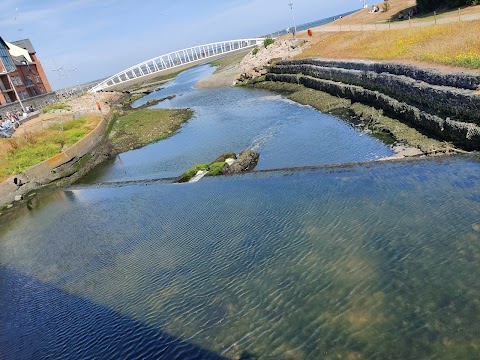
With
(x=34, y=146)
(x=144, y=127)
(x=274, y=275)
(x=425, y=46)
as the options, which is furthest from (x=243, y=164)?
(x=144, y=127)

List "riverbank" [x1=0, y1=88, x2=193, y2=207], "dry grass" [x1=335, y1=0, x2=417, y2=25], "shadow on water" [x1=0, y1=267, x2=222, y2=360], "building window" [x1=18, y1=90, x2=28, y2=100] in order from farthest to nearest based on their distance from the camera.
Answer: "building window" [x1=18, y1=90, x2=28, y2=100], "dry grass" [x1=335, y1=0, x2=417, y2=25], "riverbank" [x1=0, y1=88, x2=193, y2=207], "shadow on water" [x1=0, y1=267, x2=222, y2=360]

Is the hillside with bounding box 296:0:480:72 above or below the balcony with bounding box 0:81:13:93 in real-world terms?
below

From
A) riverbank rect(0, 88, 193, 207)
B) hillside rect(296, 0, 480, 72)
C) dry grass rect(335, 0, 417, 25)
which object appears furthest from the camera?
dry grass rect(335, 0, 417, 25)

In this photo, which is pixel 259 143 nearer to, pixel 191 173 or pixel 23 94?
pixel 191 173

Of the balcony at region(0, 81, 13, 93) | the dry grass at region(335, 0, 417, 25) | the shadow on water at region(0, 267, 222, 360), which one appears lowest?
the shadow on water at region(0, 267, 222, 360)

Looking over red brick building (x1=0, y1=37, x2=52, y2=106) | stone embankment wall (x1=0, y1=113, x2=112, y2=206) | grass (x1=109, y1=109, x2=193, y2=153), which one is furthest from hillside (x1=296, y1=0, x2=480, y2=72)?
red brick building (x1=0, y1=37, x2=52, y2=106)

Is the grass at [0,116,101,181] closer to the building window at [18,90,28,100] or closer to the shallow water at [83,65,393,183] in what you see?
the shallow water at [83,65,393,183]

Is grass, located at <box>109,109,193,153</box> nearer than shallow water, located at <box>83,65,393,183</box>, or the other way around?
shallow water, located at <box>83,65,393,183</box>
